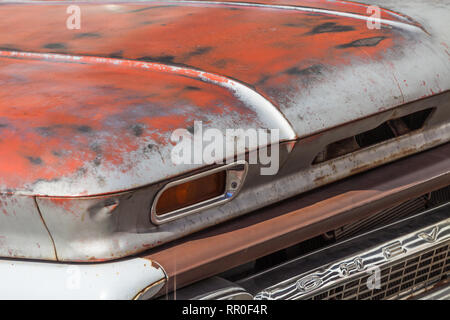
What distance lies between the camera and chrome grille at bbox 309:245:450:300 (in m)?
1.49

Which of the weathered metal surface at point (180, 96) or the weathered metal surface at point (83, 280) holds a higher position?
the weathered metal surface at point (180, 96)

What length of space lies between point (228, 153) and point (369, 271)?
0.54 metres

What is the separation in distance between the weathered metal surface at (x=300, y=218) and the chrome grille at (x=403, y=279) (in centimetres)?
19

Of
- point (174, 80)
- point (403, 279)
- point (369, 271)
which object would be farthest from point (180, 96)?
point (403, 279)

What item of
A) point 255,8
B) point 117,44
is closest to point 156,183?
point 117,44

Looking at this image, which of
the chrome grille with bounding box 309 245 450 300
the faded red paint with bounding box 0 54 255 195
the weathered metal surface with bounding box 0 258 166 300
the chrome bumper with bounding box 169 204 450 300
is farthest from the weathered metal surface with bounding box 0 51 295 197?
the chrome grille with bounding box 309 245 450 300

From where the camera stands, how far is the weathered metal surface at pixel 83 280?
1111 mm

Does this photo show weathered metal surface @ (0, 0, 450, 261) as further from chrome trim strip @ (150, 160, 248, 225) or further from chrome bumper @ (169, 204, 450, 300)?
chrome bumper @ (169, 204, 450, 300)

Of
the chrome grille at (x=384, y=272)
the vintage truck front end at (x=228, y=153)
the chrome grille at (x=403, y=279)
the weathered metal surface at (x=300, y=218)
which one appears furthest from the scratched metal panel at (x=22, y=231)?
the chrome grille at (x=403, y=279)

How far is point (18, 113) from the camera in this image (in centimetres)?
121

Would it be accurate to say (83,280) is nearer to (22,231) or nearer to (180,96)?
(22,231)

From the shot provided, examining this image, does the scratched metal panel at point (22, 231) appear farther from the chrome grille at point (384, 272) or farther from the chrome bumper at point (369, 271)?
the chrome grille at point (384, 272)

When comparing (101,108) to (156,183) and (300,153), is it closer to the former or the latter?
(156,183)

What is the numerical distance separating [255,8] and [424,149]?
669 millimetres
